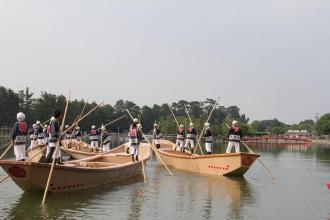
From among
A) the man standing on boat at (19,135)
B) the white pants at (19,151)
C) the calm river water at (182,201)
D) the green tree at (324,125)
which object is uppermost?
the green tree at (324,125)

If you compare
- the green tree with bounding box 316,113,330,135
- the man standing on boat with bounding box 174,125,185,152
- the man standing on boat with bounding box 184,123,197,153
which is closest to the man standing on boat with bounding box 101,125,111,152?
the man standing on boat with bounding box 174,125,185,152

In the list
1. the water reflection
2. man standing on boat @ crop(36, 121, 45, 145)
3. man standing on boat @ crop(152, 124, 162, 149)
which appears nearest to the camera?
the water reflection

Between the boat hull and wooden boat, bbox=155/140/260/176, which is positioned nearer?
the boat hull

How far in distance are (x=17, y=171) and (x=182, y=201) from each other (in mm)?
4732

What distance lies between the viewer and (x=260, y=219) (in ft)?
38.6

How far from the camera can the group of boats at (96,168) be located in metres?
13.0

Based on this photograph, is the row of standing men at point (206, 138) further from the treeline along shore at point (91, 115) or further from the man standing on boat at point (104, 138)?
the treeline along shore at point (91, 115)

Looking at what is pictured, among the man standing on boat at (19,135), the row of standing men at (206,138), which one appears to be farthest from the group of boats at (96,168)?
the row of standing men at (206,138)

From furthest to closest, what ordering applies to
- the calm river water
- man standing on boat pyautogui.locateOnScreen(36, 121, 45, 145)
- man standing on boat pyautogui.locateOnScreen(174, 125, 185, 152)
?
man standing on boat pyautogui.locateOnScreen(36, 121, 45, 145) < man standing on boat pyautogui.locateOnScreen(174, 125, 185, 152) < the calm river water

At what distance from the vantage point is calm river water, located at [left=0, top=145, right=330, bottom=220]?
39.0 feet

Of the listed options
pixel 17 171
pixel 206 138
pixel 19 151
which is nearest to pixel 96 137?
pixel 206 138

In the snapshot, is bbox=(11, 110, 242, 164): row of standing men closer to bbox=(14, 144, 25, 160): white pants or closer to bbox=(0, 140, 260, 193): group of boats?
bbox=(14, 144, 25, 160): white pants

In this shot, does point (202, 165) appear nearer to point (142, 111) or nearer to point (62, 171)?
point (62, 171)

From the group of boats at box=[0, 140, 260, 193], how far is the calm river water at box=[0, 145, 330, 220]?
35 cm
